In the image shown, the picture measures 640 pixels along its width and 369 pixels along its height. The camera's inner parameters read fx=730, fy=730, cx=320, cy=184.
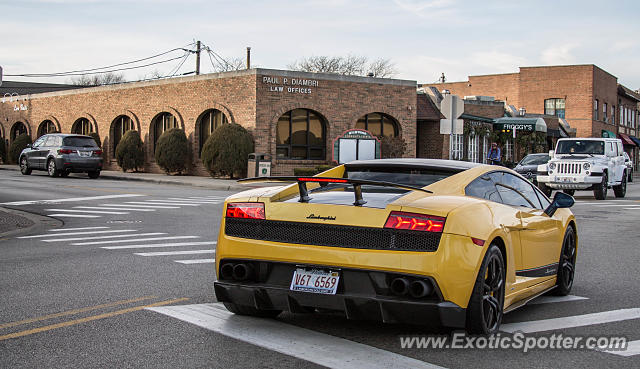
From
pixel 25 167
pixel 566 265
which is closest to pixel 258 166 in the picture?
pixel 25 167

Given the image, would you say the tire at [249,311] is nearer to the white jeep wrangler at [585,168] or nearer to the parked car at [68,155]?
the white jeep wrangler at [585,168]

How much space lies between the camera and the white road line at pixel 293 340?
4.69 metres

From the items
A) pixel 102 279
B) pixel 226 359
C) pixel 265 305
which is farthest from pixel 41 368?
pixel 102 279

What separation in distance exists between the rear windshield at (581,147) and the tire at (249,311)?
65.9 ft

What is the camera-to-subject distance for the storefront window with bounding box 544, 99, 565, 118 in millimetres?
62188

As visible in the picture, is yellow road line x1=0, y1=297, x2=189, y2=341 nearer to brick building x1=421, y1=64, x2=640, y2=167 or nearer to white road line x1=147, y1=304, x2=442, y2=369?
white road line x1=147, y1=304, x2=442, y2=369

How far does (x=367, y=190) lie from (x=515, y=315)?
1796 millimetres

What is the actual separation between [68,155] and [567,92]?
146 ft

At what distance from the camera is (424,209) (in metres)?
4.98

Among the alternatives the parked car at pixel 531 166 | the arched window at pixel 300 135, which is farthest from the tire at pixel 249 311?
the arched window at pixel 300 135

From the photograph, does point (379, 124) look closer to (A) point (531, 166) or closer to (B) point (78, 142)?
(A) point (531, 166)

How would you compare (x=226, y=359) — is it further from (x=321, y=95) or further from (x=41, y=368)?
(x=321, y=95)

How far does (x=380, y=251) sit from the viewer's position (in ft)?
16.1

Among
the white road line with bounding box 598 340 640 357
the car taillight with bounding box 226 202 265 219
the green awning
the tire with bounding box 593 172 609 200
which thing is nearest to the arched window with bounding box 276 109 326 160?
the green awning
